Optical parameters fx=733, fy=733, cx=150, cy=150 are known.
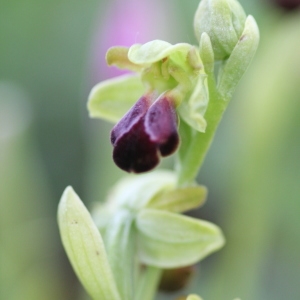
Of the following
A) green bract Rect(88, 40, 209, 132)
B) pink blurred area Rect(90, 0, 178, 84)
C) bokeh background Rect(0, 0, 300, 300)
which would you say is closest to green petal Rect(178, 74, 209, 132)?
green bract Rect(88, 40, 209, 132)

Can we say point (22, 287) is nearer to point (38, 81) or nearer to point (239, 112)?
point (239, 112)

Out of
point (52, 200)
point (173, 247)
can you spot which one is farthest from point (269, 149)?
point (52, 200)

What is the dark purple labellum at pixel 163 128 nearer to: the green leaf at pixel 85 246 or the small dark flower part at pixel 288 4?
the green leaf at pixel 85 246

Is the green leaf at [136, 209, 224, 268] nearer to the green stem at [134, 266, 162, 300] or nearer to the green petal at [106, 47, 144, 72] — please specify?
the green stem at [134, 266, 162, 300]

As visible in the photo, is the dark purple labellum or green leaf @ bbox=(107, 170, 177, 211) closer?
the dark purple labellum

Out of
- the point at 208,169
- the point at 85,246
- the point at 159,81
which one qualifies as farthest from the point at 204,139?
the point at 208,169

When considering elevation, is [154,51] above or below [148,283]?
above

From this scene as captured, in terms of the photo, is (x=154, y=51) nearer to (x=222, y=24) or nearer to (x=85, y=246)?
(x=222, y=24)
